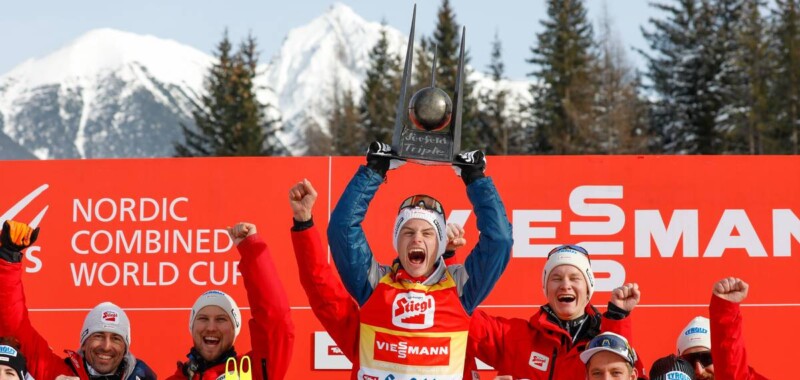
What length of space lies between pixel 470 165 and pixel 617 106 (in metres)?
39.9

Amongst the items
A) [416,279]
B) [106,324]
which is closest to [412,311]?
[416,279]

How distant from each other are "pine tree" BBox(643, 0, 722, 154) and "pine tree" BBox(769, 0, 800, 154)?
6.96ft

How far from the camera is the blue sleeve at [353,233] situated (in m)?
5.01

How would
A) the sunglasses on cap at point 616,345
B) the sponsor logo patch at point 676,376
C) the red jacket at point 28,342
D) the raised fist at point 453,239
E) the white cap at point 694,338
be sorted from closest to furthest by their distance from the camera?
1. the sunglasses on cap at point 616,345
2. the sponsor logo patch at point 676,376
3. the red jacket at point 28,342
4. the raised fist at point 453,239
5. the white cap at point 694,338

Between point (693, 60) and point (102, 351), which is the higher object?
point (693, 60)

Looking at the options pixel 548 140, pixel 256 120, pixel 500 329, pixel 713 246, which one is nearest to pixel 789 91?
pixel 548 140

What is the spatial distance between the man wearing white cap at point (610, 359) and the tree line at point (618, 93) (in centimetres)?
3553

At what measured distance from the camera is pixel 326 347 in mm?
7965

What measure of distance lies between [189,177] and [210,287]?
86cm

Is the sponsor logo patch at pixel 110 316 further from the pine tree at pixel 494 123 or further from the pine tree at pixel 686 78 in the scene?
the pine tree at pixel 494 123

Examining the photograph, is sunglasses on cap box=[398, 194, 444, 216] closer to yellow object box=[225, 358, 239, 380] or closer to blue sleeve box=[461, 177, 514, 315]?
blue sleeve box=[461, 177, 514, 315]

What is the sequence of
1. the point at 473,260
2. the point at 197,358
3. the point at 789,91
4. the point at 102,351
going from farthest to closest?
the point at 789,91 → the point at 102,351 → the point at 197,358 → the point at 473,260

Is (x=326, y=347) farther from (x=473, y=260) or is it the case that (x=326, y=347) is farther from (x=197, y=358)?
(x=473, y=260)

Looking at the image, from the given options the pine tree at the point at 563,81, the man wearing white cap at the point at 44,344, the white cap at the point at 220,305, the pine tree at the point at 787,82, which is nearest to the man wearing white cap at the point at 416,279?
the white cap at the point at 220,305
